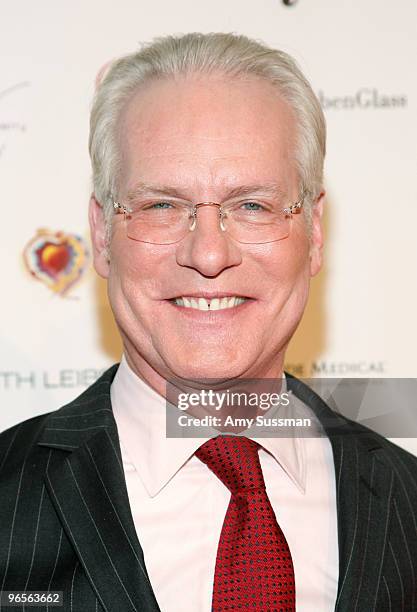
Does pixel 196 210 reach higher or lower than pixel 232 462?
higher

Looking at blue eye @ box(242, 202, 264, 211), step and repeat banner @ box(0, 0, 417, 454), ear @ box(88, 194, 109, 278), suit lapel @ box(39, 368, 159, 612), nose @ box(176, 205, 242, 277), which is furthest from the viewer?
step and repeat banner @ box(0, 0, 417, 454)

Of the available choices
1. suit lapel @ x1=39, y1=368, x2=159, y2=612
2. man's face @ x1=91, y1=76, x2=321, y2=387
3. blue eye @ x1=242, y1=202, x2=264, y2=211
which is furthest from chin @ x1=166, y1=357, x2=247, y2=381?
blue eye @ x1=242, y1=202, x2=264, y2=211

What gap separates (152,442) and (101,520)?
24 cm

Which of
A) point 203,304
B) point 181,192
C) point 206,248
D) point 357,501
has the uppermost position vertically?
point 181,192

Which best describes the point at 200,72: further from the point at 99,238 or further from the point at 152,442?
the point at 152,442

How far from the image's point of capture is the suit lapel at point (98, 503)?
189 centimetres

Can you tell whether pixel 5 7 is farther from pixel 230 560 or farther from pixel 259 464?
pixel 230 560

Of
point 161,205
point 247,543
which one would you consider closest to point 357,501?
point 247,543

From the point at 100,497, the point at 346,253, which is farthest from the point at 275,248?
the point at 346,253

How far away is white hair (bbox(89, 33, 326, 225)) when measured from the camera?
221 centimetres

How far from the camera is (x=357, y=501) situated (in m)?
2.18

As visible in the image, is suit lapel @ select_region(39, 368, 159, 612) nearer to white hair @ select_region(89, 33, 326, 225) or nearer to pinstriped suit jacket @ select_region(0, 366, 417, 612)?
pinstriped suit jacket @ select_region(0, 366, 417, 612)

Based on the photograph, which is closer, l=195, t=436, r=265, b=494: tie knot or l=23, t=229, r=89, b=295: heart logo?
l=195, t=436, r=265, b=494: tie knot

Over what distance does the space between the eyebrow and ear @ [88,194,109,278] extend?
0.65ft
